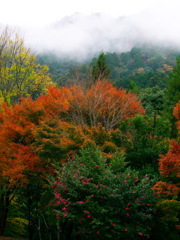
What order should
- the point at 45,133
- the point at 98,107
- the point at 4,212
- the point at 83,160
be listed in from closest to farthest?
1. the point at 83,160
2. the point at 45,133
3. the point at 4,212
4. the point at 98,107

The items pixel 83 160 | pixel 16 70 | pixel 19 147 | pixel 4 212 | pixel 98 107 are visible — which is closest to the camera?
pixel 83 160

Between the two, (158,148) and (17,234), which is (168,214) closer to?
(158,148)

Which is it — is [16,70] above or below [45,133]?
above

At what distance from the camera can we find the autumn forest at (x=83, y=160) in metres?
7.84

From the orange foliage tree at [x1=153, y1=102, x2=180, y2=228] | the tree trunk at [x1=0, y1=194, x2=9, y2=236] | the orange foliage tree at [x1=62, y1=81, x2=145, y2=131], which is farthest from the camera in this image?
the orange foliage tree at [x1=62, y1=81, x2=145, y2=131]

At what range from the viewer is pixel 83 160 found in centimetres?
886

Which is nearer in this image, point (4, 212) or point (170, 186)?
point (170, 186)

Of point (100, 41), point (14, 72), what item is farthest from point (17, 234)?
point (100, 41)

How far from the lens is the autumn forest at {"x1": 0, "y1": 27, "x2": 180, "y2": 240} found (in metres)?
7.84

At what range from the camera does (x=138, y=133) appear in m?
11.9

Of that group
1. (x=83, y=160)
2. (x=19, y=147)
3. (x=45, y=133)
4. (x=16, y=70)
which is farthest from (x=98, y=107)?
(x=83, y=160)

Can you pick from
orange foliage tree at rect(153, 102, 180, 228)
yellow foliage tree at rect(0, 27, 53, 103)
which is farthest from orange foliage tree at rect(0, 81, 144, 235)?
yellow foliage tree at rect(0, 27, 53, 103)

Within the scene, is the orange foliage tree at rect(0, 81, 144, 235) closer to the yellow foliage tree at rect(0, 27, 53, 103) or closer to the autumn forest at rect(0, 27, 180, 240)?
the autumn forest at rect(0, 27, 180, 240)

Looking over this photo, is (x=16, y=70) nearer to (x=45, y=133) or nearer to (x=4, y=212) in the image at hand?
(x=45, y=133)
